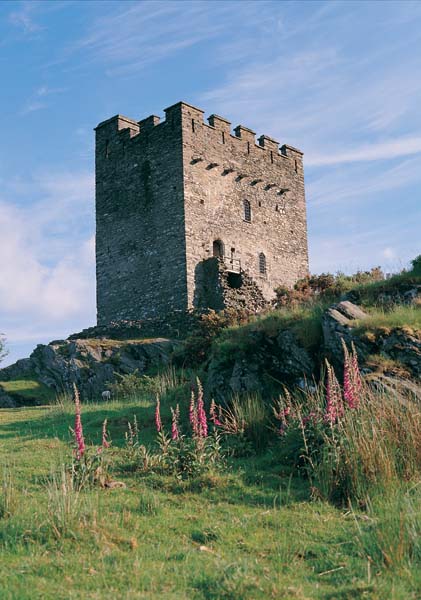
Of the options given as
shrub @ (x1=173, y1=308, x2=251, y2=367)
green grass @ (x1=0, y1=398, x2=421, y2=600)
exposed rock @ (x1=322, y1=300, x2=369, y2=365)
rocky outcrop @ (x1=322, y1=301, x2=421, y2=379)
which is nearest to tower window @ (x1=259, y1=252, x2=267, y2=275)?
shrub @ (x1=173, y1=308, x2=251, y2=367)

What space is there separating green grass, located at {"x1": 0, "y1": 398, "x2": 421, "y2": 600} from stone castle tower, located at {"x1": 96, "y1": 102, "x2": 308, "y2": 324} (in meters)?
20.2

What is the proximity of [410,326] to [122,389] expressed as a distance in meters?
10.8

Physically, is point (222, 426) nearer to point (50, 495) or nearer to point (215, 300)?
A: point (50, 495)

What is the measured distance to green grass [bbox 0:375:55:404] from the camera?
75.7 ft

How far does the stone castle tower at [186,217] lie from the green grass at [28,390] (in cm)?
704

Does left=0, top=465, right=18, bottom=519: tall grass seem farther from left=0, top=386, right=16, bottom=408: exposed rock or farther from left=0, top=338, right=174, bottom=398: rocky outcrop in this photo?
left=0, top=386, right=16, bottom=408: exposed rock

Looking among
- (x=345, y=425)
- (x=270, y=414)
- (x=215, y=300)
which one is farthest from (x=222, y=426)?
(x=215, y=300)

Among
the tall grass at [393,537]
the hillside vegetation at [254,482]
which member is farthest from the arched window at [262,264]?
the tall grass at [393,537]

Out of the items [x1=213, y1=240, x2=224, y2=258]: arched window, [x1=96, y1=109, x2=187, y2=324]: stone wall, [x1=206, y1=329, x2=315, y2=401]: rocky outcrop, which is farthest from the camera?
[x1=213, y1=240, x2=224, y2=258]: arched window

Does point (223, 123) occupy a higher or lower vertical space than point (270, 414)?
higher

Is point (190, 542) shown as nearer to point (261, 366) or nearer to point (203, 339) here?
point (261, 366)

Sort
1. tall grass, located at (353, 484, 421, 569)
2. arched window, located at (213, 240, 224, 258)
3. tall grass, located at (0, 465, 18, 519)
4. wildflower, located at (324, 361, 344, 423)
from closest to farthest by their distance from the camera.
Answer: tall grass, located at (353, 484, 421, 569) → tall grass, located at (0, 465, 18, 519) → wildflower, located at (324, 361, 344, 423) → arched window, located at (213, 240, 224, 258)

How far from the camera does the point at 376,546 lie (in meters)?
6.19

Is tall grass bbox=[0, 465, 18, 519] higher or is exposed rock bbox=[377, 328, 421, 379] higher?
exposed rock bbox=[377, 328, 421, 379]
